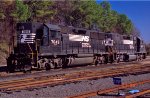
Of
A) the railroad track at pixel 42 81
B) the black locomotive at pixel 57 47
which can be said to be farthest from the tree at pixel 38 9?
the railroad track at pixel 42 81

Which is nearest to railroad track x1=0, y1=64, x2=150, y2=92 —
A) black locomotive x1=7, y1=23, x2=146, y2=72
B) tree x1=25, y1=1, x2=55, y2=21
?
black locomotive x1=7, y1=23, x2=146, y2=72

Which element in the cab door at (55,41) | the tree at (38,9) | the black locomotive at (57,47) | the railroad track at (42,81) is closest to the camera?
the railroad track at (42,81)

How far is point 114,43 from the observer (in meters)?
29.9

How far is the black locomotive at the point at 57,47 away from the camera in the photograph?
19.2m

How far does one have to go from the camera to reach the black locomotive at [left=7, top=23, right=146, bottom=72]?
19234 millimetres

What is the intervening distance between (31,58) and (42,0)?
79.9ft

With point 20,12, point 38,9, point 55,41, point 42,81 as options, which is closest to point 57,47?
point 55,41

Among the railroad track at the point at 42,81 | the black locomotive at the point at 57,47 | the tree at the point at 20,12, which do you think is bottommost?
the railroad track at the point at 42,81

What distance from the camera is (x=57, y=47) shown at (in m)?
21.2

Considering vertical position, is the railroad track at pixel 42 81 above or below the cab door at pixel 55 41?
below

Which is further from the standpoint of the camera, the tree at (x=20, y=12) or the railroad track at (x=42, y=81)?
the tree at (x=20, y=12)

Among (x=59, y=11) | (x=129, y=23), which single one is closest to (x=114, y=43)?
(x=59, y=11)

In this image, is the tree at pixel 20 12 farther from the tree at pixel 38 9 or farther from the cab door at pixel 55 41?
the cab door at pixel 55 41

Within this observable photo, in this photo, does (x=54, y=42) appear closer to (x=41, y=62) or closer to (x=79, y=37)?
(x=41, y=62)
